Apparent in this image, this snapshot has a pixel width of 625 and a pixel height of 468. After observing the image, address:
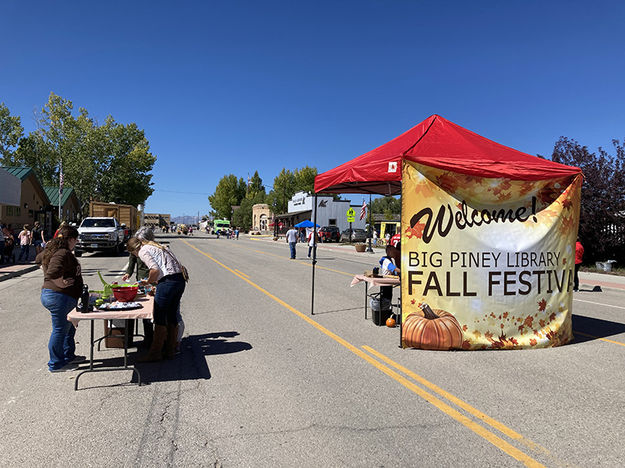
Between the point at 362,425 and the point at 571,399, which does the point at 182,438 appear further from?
the point at 571,399

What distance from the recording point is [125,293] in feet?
17.1

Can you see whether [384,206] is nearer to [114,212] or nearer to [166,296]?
[114,212]

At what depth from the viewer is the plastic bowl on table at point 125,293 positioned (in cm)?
514

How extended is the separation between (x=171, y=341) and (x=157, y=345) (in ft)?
0.63

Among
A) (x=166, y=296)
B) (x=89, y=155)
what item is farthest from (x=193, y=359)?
(x=89, y=155)

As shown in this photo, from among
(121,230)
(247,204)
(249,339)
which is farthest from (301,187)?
(249,339)

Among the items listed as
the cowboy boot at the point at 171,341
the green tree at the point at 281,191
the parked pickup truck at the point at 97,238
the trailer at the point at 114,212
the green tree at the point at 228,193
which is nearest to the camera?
the cowboy boot at the point at 171,341

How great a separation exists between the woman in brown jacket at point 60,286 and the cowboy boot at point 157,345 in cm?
88

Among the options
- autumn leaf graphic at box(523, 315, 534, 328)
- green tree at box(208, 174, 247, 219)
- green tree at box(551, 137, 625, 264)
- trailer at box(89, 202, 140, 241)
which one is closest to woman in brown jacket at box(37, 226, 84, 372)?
autumn leaf graphic at box(523, 315, 534, 328)

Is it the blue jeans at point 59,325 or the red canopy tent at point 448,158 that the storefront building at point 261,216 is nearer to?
the red canopy tent at point 448,158

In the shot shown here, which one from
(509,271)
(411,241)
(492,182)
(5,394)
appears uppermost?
(492,182)

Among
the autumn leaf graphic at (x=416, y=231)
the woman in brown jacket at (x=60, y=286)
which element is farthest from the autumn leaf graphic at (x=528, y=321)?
the woman in brown jacket at (x=60, y=286)

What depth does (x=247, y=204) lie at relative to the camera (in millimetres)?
94875

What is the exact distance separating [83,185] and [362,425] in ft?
181
